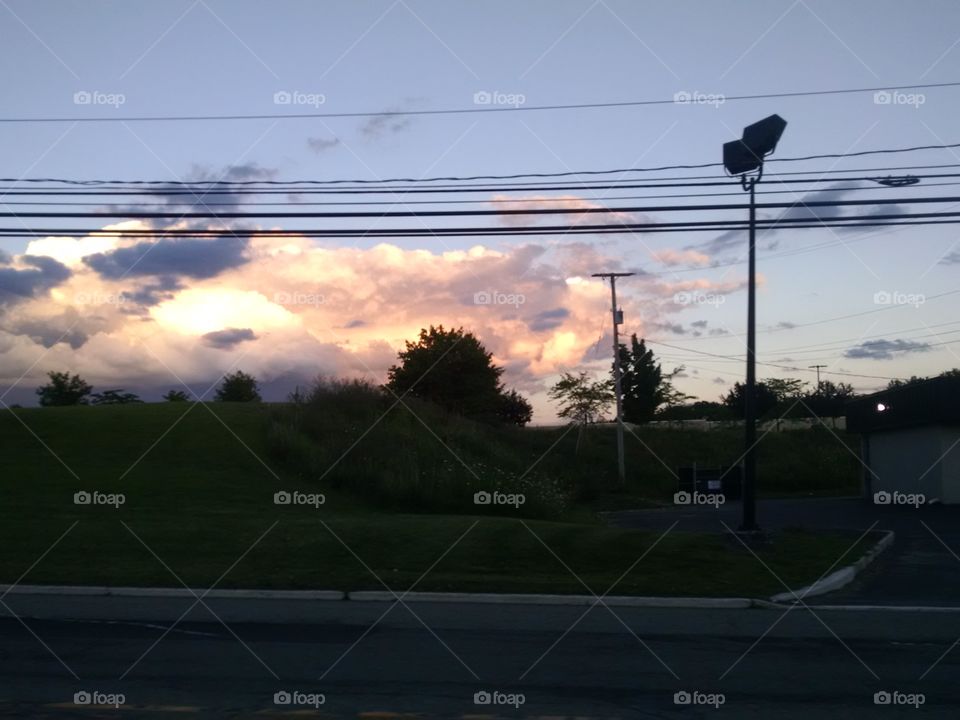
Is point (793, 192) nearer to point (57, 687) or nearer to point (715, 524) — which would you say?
point (715, 524)

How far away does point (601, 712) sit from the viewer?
26.0 ft

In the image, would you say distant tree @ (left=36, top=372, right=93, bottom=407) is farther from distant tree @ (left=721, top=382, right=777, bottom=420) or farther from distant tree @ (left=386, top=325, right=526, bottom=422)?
distant tree @ (left=721, top=382, right=777, bottom=420)

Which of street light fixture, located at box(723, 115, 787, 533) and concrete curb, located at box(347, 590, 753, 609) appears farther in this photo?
street light fixture, located at box(723, 115, 787, 533)

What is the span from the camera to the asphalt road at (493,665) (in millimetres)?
8086

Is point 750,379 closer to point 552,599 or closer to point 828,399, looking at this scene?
point 552,599

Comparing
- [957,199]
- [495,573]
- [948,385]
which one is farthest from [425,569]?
[948,385]

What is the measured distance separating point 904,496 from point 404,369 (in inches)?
1247

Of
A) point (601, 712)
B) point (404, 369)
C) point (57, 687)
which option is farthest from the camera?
point (404, 369)

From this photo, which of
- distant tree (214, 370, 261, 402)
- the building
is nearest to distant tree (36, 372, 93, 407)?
distant tree (214, 370, 261, 402)

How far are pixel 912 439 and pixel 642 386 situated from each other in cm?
3371

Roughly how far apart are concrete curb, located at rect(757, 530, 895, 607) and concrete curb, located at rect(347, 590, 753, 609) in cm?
62

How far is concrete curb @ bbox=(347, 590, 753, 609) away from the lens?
47.2 ft

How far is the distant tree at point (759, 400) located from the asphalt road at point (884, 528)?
35.9 metres

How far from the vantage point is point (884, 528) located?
2559cm
